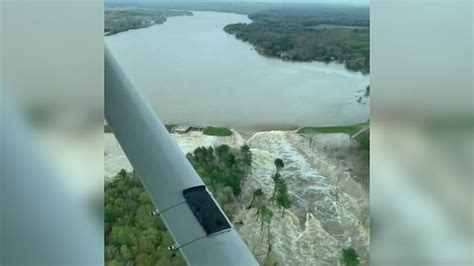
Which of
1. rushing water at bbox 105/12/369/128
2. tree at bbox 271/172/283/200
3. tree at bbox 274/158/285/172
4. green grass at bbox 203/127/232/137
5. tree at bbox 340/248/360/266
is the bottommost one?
tree at bbox 340/248/360/266

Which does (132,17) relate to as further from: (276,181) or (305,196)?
(305,196)

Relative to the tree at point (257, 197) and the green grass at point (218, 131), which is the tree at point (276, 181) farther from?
the green grass at point (218, 131)

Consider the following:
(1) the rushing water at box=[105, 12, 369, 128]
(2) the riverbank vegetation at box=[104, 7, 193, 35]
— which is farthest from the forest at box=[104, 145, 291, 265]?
(2) the riverbank vegetation at box=[104, 7, 193, 35]

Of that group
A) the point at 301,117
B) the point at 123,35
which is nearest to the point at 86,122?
the point at 123,35

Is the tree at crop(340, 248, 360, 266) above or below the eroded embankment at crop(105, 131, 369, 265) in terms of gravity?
below

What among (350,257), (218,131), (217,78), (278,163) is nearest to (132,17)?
(217,78)

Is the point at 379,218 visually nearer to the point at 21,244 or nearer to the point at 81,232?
the point at 81,232

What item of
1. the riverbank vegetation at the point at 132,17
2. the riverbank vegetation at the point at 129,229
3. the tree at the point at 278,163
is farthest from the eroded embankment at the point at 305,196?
the riverbank vegetation at the point at 132,17

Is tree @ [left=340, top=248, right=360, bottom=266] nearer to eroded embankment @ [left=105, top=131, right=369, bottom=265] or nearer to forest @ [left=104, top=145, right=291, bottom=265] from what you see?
eroded embankment @ [left=105, top=131, right=369, bottom=265]
